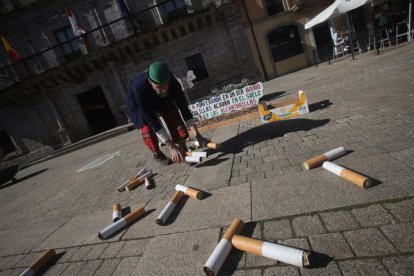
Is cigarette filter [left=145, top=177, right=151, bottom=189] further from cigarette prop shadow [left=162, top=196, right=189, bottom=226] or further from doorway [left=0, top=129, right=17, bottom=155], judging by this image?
doorway [left=0, top=129, right=17, bottom=155]

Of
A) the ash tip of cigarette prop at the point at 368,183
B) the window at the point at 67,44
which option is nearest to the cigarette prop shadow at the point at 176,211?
the ash tip of cigarette prop at the point at 368,183

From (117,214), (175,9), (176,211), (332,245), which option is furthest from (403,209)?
(175,9)

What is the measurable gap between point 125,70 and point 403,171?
19.9 m

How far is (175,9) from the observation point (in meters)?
18.9

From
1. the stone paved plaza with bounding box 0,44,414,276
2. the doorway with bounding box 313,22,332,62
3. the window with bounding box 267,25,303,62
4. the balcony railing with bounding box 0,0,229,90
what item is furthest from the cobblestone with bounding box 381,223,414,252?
the doorway with bounding box 313,22,332,62

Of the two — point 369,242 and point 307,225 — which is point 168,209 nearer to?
point 307,225

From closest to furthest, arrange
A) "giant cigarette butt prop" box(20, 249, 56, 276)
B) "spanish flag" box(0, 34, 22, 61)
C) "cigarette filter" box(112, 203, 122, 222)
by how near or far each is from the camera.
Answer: "giant cigarette butt prop" box(20, 249, 56, 276) < "cigarette filter" box(112, 203, 122, 222) < "spanish flag" box(0, 34, 22, 61)

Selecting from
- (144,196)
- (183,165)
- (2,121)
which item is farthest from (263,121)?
(2,121)

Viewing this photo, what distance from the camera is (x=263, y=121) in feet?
19.8

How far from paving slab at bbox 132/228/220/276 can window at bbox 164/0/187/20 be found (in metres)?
19.3

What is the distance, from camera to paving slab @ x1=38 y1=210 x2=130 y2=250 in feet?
11.5

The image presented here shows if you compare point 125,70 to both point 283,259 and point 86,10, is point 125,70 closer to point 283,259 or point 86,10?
point 86,10

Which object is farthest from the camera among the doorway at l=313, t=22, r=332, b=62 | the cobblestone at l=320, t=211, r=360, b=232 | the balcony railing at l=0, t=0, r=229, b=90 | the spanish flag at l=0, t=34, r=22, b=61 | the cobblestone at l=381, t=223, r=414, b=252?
the doorway at l=313, t=22, r=332, b=62

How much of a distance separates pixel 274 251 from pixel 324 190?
1.14m
